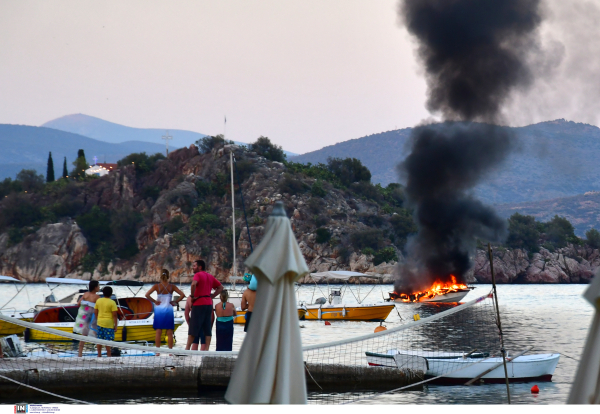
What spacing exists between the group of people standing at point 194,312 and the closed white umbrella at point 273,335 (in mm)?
5244

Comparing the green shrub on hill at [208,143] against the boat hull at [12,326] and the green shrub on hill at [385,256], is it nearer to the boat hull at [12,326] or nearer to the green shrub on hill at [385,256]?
the green shrub on hill at [385,256]

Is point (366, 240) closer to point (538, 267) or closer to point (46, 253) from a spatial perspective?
point (538, 267)

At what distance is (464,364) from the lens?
13.9 m

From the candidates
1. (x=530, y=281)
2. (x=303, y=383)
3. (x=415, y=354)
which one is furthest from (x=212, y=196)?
(x=303, y=383)

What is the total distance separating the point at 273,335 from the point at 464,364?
9.71 meters

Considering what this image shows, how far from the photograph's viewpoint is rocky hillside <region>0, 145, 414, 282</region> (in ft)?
332

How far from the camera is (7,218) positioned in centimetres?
10956

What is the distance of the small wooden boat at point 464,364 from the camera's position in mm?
13750

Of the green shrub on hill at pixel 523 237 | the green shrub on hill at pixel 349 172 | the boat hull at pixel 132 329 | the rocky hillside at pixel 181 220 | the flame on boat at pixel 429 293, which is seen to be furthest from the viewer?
the green shrub on hill at pixel 349 172

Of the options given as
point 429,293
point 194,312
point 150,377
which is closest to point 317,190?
point 429,293

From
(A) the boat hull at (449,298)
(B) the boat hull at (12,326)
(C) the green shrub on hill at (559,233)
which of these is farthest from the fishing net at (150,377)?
(C) the green shrub on hill at (559,233)

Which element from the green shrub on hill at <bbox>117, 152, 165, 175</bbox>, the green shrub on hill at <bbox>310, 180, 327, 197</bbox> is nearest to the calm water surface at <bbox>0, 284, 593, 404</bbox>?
the green shrub on hill at <bbox>310, 180, 327, 197</bbox>

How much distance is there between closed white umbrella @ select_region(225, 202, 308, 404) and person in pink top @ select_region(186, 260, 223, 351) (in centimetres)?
619

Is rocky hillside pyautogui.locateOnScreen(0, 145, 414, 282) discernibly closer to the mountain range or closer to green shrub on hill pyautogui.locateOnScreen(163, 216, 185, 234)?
green shrub on hill pyautogui.locateOnScreen(163, 216, 185, 234)
